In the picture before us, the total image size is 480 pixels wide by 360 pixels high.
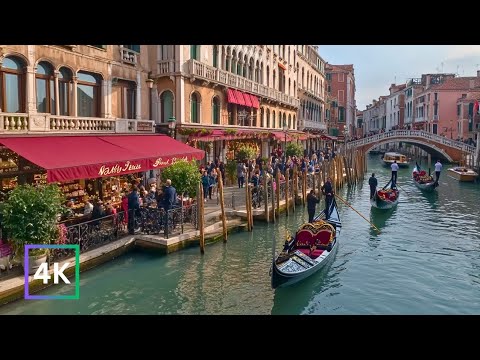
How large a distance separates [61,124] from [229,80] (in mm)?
9041

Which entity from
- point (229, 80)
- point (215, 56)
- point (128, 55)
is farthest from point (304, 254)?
point (229, 80)

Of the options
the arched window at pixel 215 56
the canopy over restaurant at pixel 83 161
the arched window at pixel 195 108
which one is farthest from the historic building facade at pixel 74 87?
the arched window at pixel 215 56

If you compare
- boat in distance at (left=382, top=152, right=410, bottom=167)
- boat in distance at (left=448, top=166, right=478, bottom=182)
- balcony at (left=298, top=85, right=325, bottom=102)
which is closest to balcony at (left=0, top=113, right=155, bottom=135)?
boat in distance at (left=448, top=166, right=478, bottom=182)

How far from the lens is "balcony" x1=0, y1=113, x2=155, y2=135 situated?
8891 millimetres

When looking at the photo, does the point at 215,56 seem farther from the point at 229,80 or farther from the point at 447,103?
the point at 447,103

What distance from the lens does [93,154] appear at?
9383 millimetres

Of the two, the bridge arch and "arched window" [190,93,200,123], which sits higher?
"arched window" [190,93,200,123]

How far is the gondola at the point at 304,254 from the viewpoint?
7.87 meters

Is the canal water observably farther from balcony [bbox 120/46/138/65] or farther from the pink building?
the pink building

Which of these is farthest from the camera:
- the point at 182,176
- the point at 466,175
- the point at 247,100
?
the point at 466,175

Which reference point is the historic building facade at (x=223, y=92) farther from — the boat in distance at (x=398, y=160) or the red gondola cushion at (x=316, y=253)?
the boat in distance at (x=398, y=160)

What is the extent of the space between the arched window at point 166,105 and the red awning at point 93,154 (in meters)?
2.62

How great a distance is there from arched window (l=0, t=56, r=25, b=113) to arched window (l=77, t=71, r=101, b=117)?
1741mm
